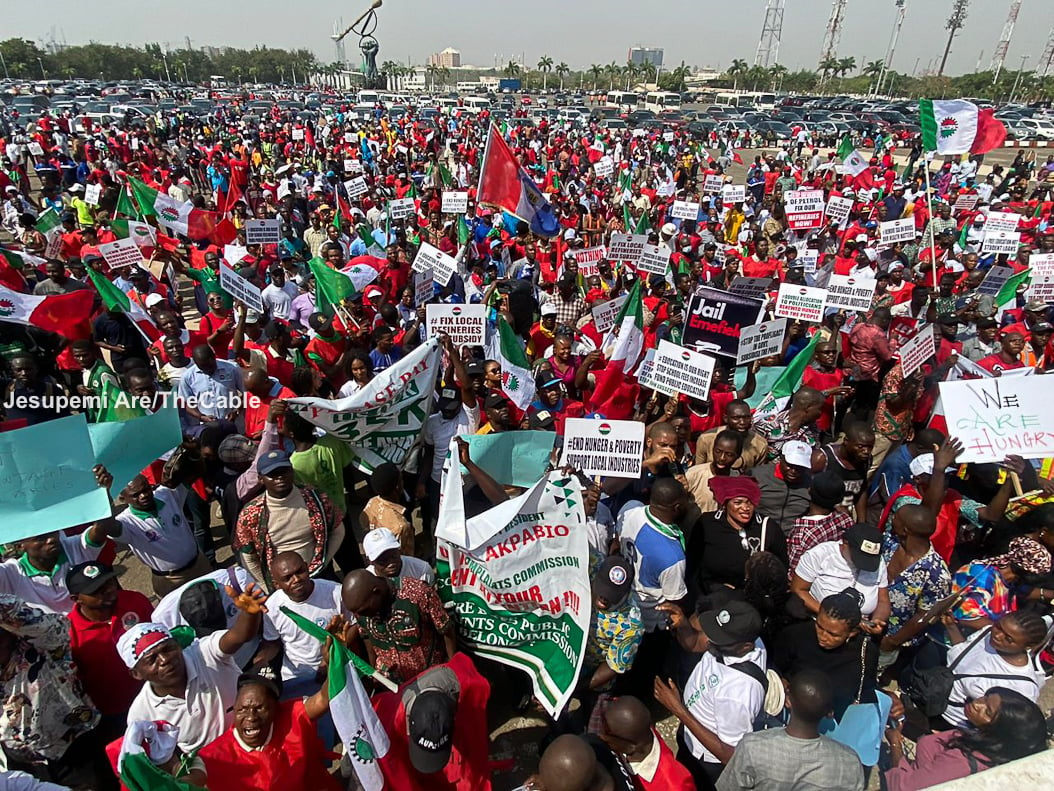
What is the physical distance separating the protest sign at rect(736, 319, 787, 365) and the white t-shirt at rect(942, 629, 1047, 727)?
3104 millimetres

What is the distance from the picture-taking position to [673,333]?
6871mm

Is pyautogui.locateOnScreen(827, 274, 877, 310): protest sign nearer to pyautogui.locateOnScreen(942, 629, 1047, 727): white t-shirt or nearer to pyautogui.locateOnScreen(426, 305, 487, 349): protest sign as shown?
pyautogui.locateOnScreen(426, 305, 487, 349): protest sign

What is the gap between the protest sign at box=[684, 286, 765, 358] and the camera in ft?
19.4

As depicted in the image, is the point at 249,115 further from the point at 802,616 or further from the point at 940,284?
the point at 802,616

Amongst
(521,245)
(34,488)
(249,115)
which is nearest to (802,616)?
(34,488)

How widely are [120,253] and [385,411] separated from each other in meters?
5.74

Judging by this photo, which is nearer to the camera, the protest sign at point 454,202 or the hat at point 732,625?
the hat at point 732,625

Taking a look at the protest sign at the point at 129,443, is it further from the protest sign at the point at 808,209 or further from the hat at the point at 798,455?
the protest sign at the point at 808,209

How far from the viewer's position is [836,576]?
346 cm

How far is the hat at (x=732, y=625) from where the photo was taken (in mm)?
2773

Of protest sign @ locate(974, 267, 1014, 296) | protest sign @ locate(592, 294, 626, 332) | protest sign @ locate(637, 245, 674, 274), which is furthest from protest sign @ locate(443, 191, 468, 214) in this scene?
protest sign @ locate(974, 267, 1014, 296)

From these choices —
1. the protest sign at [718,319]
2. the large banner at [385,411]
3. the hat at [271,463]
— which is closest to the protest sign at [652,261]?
the protest sign at [718,319]

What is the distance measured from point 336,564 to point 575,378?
2730 mm

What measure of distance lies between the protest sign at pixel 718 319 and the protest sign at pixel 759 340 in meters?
0.09
